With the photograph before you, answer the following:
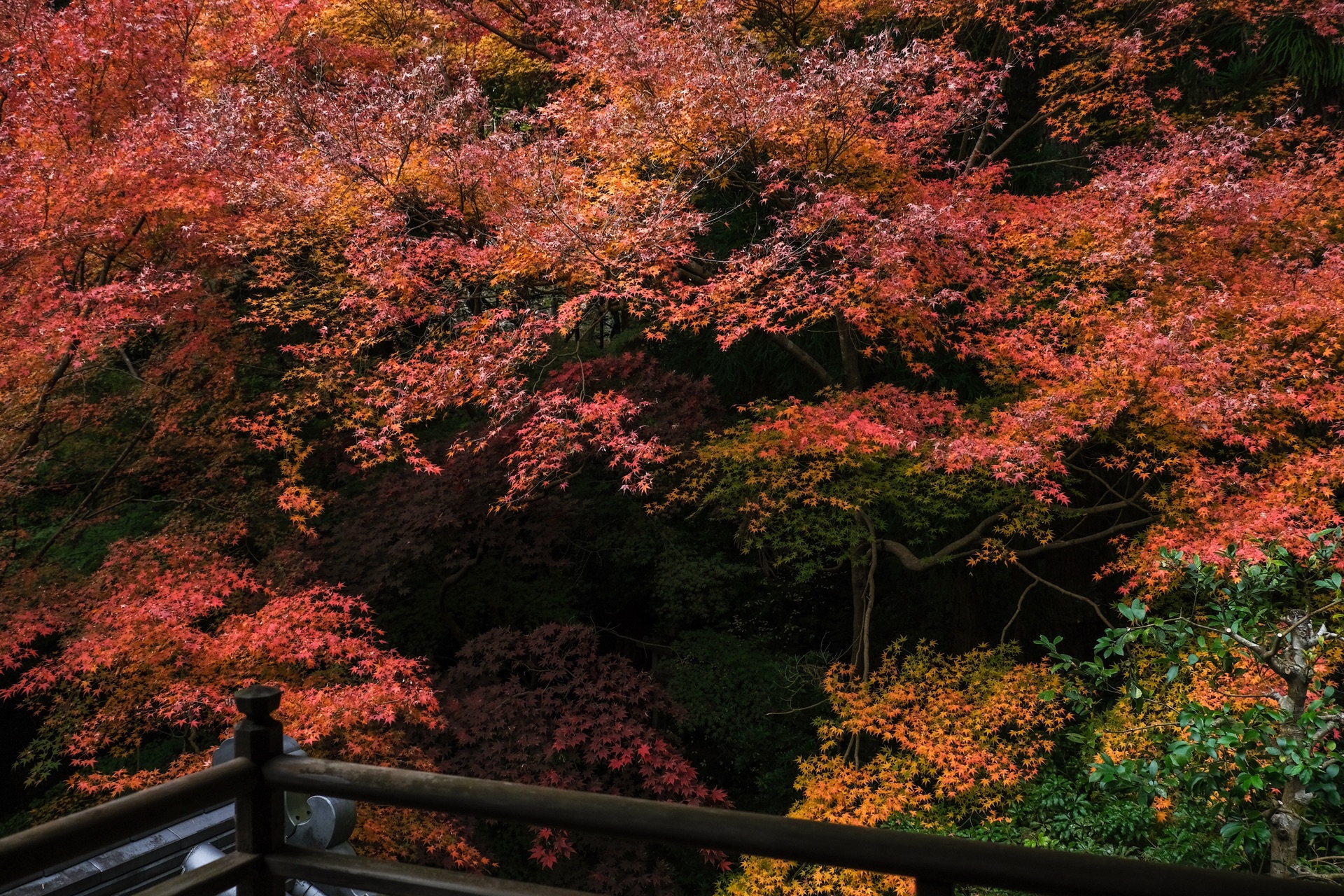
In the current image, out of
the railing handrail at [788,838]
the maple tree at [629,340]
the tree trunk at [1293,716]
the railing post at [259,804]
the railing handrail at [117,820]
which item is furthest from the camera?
the maple tree at [629,340]

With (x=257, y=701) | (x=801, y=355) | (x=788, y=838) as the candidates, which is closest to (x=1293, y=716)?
(x=788, y=838)

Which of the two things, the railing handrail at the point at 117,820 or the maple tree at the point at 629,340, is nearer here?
the railing handrail at the point at 117,820

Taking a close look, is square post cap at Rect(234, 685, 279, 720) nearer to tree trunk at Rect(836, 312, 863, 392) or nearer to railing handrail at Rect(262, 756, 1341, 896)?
railing handrail at Rect(262, 756, 1341, 896)

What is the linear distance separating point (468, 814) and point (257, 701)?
51 cm

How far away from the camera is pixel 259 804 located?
174 cm

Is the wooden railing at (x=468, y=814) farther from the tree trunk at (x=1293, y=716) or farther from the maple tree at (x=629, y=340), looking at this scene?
the maple tree at (x=629, y=340)

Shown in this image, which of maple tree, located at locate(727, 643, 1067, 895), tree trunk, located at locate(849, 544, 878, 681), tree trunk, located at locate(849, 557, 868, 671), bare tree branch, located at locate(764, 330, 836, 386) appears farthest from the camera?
tree trunk, located at locate(849, 557, 868, 671)

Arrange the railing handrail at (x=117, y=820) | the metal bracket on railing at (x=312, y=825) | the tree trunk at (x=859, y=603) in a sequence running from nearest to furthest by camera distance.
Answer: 1. the railing handrail at (x=117, y=820)
2. the metal bracket on railing at (x=312, y=825)
3. the tree trunk at (x=859, y=603)

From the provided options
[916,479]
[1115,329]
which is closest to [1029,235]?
[1115,329]

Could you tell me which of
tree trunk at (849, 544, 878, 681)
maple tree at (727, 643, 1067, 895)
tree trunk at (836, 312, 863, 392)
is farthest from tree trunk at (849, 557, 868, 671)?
tree trunk at (836, 312, 863, 392)

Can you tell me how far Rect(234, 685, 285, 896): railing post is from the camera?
1.72 meters

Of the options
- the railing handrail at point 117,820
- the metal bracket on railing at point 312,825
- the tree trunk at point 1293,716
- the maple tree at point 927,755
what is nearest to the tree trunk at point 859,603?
the maple tree at point 927,755

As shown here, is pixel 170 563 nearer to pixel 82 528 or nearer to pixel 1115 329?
pixel 82 528

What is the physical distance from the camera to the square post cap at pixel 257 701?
5.77ft
